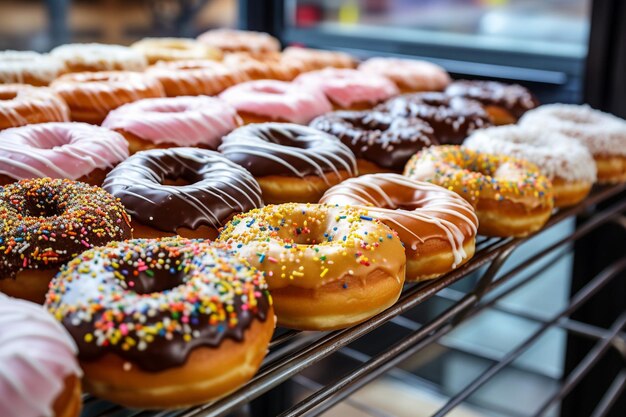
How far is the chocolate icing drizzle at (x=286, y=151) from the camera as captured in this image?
4.18ft

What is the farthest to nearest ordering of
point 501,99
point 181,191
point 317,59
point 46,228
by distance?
point 317,59
point 501,99
point 181,191
point 46,228

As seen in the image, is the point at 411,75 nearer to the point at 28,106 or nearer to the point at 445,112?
the point at 445,112

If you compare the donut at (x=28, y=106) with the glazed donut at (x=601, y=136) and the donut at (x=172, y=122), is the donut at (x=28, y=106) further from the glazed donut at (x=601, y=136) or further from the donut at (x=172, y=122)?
the glazed donut at (x=601, y=136)

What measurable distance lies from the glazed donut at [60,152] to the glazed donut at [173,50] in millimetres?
826

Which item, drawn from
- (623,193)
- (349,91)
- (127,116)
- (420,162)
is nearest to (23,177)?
(127,116)

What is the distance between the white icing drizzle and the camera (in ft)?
4.88

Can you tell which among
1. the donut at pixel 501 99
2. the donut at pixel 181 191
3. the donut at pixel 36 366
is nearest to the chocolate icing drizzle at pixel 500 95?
the donut at pixel 501 99

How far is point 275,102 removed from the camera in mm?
1634

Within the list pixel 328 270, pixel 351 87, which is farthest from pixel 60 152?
pixel 351 87

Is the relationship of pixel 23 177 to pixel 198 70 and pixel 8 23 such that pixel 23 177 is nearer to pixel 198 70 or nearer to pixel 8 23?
pixel 198 70

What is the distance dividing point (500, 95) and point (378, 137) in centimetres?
71

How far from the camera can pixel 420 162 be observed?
4.58 feet

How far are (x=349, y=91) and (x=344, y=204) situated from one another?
831 millimetres

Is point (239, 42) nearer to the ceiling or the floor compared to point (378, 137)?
nearer to the ceiling
